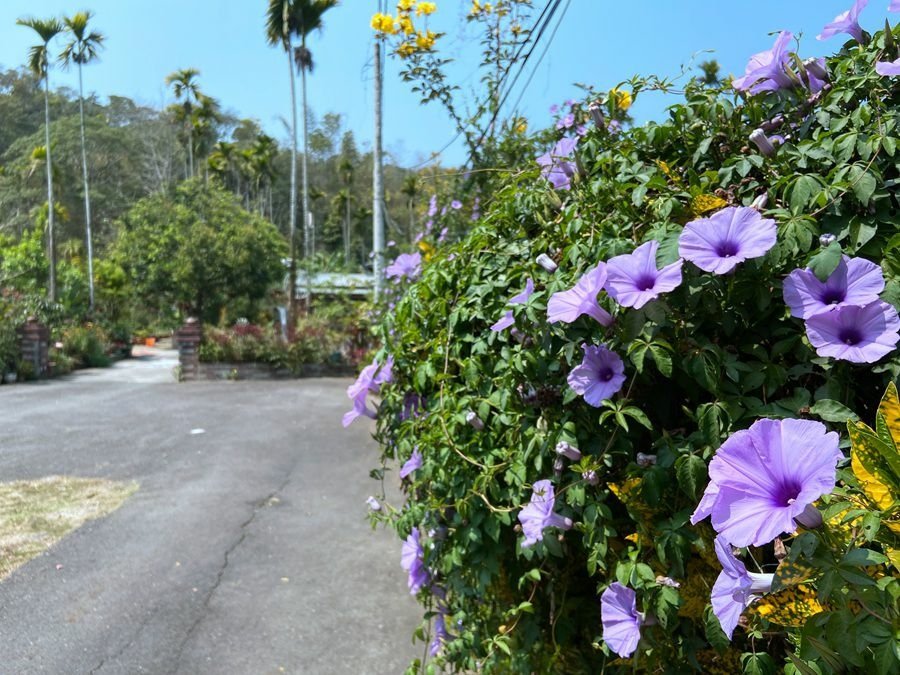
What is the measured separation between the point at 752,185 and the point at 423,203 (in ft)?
16.8

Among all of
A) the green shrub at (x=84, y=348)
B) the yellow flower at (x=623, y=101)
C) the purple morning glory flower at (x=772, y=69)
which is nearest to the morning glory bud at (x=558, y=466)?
the purple morning glory flower at (x=772, y=69)

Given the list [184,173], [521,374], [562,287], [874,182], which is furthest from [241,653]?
[184,173]

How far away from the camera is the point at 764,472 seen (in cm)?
81

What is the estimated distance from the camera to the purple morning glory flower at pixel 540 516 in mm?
1302

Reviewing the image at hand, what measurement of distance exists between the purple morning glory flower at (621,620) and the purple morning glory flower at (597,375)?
331 millimetres

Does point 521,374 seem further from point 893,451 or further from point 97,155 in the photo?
point 97,155

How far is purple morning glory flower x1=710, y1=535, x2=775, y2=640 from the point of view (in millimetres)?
842

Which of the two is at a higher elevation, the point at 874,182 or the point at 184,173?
the point at 184,173

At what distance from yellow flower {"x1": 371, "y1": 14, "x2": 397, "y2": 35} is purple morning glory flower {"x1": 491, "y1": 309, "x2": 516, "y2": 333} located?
116 inches

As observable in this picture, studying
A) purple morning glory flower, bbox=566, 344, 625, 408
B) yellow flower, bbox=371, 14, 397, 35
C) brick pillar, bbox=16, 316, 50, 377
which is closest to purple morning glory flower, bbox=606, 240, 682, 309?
purple morning glory flower, bbox=566, 344, 625, 408

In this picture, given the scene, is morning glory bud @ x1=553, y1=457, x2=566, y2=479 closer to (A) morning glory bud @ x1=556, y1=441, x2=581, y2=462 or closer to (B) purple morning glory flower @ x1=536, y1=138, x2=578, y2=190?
(A) morning glory bud @ x1=556, y1=441, x2=581, y2=462

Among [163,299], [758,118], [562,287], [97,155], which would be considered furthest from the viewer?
[97,155]

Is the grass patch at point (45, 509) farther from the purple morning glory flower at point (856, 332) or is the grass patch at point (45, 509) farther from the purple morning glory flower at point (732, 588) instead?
the purple morning glory flower at point (856, 332)

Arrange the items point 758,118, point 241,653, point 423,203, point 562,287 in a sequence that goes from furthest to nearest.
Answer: point 423,203 → point 241,653 → point 758,118 → point 562,287
